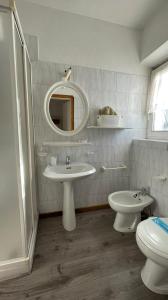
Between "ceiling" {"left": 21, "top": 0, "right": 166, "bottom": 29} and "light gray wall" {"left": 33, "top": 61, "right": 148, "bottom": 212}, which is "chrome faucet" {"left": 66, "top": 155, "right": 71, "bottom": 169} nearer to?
"light gray wall" {"left": 33, "top": 61, "right": 148, "bottom": 212}

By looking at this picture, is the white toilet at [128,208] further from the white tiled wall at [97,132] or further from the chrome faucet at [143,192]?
the white tiled wall at [97,132]

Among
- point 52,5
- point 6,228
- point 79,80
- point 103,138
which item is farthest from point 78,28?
point 6,228

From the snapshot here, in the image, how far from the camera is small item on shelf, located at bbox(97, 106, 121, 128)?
73.4 inches

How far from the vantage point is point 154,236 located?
106 centimetres

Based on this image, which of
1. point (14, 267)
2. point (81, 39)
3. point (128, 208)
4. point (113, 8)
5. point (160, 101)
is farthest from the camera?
point (160, 101)

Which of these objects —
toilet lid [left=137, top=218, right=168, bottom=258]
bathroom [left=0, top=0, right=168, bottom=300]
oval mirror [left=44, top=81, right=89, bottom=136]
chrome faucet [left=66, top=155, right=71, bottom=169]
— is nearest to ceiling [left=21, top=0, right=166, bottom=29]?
bathroom [left=0, top=0, right=168, bottom=300]

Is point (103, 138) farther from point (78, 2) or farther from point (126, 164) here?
point (78, 2)

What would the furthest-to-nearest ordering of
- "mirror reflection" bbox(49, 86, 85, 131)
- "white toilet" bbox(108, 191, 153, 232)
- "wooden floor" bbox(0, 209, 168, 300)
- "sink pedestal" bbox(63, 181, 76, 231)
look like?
"mirror reflection" bbox(49, 86, 85, 131) < "sink pedestal" bbox(63, 181, 76, 231) < "white toilet" bbox(108, 191, 153, 232) < "wooden floor" bbox(0, 209, 168, 300)

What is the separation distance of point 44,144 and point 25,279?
4.15 ft

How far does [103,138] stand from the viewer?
2.07 meters

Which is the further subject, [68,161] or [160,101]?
[160,101]

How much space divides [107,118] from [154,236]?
4.27ft

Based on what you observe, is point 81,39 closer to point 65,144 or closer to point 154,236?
point 65,144

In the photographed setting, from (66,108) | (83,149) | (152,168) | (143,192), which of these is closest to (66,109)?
(66,108)
